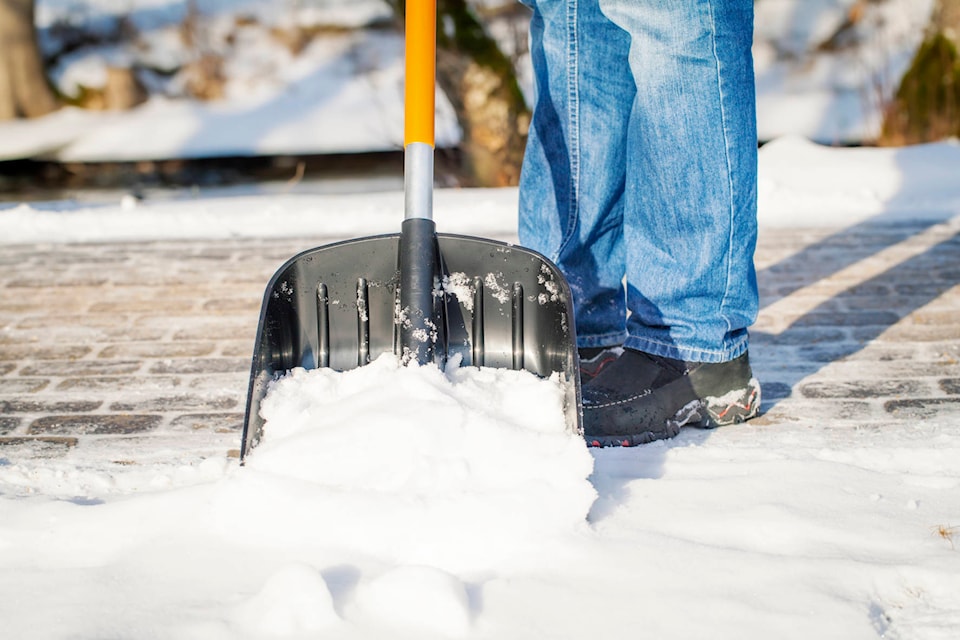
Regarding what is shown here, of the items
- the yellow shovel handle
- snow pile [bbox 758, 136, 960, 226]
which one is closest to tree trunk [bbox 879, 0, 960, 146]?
snow pile [bbox 758, 136, 960, 226]

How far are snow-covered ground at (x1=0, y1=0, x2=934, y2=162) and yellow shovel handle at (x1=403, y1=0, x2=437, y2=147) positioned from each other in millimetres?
8149

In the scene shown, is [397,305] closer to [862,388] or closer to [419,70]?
[419,70]

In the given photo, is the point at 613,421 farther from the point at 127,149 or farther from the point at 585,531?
the point at 127,149

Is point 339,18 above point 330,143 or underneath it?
above

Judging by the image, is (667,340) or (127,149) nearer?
(667,340)

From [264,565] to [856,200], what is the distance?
11.6ft

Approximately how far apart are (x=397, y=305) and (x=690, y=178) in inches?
24.4

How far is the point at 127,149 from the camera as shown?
1084 cm

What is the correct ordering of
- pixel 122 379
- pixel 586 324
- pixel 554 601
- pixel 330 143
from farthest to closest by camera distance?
pixel 330 143, pixel 122 379, pixel 586 324, pixel 554 601

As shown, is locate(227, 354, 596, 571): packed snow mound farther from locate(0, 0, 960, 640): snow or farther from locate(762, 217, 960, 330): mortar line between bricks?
locate(762, 217, 960, 330): mortar line between bricks

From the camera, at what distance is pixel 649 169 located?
192 cm

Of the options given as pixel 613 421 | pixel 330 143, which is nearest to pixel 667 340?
pixel 613 421

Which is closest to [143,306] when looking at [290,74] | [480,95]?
[480,95]

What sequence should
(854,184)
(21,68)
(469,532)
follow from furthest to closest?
(21,68) < (854,184) < (469,532)
